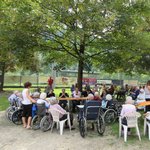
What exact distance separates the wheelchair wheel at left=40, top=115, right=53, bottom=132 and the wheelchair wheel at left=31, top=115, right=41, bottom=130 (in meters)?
0.30

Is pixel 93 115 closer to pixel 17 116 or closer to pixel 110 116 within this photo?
pixel 110 116

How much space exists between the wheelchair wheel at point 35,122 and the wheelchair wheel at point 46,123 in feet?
0.98

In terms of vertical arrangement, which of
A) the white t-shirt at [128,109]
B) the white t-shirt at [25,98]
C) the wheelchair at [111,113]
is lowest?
the wheelchair at [111,113]

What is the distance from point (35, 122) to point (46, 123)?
2.16 ft

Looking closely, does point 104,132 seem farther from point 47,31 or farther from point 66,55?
point 66,55

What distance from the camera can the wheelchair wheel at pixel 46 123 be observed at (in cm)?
786

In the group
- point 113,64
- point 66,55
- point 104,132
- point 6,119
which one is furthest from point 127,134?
point 66,55

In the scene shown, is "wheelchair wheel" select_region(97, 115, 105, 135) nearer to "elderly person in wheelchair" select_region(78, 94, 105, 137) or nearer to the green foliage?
"elderly person in wheelchair" select_region(78, 94, 105, 137)

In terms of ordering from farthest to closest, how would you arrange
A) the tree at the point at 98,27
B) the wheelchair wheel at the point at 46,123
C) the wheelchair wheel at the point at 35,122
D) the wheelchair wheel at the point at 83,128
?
the tree at the point at 98,27
the wheelchair wheel at the point at 35,122
the wheelchair wheel at the point at 46,123
the wheelchair wheel at the point at 83,128

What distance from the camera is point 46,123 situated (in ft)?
26.2

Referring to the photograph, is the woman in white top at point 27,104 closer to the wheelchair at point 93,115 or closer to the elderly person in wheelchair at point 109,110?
the wheelchair at point 93,115

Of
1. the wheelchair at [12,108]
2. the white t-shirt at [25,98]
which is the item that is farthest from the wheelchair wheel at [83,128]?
the wheelchair at [12,108]

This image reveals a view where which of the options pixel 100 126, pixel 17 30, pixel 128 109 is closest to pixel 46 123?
pixel 100 126

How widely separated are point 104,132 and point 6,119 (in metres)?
3.87
